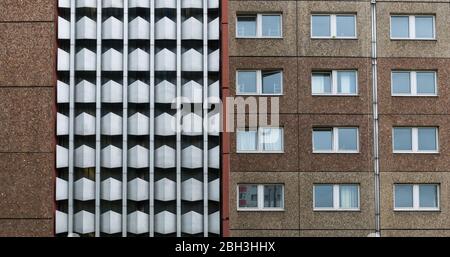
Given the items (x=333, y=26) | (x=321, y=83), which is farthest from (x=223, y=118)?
(x=333, y=26)

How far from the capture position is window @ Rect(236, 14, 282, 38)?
16656 mm

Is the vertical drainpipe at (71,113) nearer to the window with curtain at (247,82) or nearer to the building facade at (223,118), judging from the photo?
the building facade at (223,118)

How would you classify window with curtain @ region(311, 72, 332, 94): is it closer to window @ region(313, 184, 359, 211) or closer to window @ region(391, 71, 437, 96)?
window @ region(391, 71, 437, 96)

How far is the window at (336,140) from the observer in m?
16.4

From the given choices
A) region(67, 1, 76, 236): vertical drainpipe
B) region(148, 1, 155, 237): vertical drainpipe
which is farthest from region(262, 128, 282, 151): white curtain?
region(67, 1, 76, 236): vertical drainpipe

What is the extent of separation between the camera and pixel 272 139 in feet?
53.9

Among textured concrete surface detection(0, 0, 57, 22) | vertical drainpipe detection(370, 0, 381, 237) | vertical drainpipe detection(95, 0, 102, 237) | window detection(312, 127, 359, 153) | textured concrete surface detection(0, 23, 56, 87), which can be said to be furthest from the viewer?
window detection(312, 127, 359, 153)

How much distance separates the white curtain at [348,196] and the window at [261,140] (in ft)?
6.47

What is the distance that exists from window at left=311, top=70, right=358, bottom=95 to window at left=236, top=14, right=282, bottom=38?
159cm

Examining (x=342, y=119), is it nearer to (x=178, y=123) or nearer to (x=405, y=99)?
(x=405, y=99)

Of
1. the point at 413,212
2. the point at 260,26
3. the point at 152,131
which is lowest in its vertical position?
the point at 413,212

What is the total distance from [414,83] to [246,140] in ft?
15.7

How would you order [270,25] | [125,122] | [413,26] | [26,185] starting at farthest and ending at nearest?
[413,26]
[270,25]
[125,122]
[26,185]

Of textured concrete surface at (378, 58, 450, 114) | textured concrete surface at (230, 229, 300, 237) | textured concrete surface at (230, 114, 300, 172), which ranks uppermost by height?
textured concrete surface at (378, 58, 450, 114)
